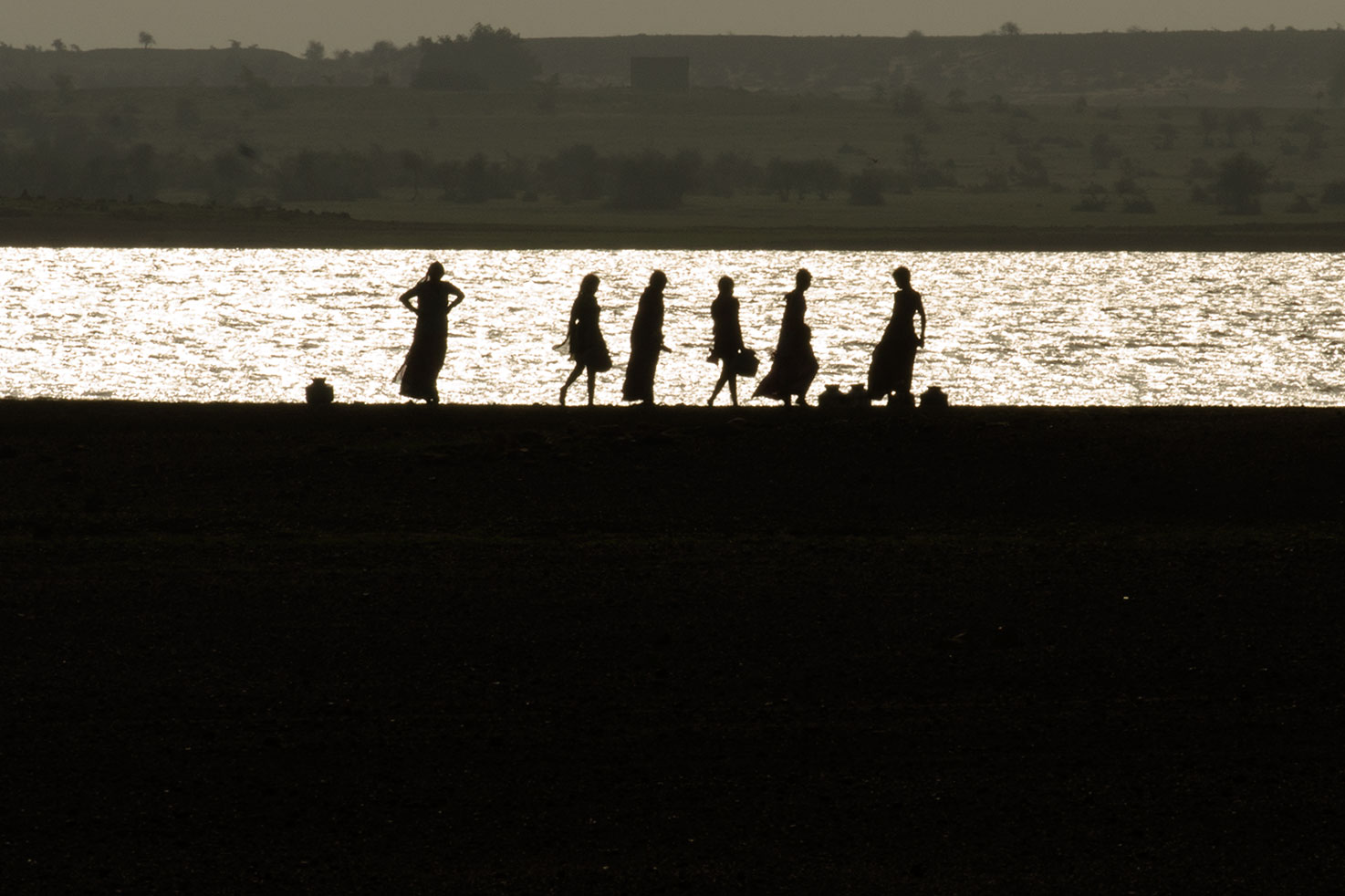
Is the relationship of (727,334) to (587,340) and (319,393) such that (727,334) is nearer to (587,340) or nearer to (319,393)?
(587,340)

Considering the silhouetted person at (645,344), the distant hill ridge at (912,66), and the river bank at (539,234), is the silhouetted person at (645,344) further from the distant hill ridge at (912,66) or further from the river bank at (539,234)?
the distant hill ridge at (912,66)

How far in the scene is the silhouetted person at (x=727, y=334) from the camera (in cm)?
1474

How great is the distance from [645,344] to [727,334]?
0.61 metres

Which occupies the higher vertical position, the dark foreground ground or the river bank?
the river bank

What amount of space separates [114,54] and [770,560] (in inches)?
6940

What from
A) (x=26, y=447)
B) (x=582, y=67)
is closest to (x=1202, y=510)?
(x=26, y=447)

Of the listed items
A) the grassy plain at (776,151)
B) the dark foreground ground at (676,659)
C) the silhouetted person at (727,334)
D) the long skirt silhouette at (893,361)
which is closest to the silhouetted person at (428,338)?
the dark foreground ground at (676,659)

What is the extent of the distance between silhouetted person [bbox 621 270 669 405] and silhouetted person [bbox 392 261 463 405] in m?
1.29

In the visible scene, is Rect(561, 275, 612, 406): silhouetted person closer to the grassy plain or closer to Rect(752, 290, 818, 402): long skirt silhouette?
Rect(752, 290, 818, 402): long skirt silhouette

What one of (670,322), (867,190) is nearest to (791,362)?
(670,322)

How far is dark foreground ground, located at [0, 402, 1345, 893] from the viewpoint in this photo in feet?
21.5

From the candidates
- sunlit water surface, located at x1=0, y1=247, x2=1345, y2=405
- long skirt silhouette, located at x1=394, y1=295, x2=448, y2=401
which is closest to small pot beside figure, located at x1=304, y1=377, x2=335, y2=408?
Answer: long skirt silhouette, located at x1=394, y1=295, x2=448, y2=401

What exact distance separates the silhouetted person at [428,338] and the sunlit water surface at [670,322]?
10.1m

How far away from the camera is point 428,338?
14.5 meters
